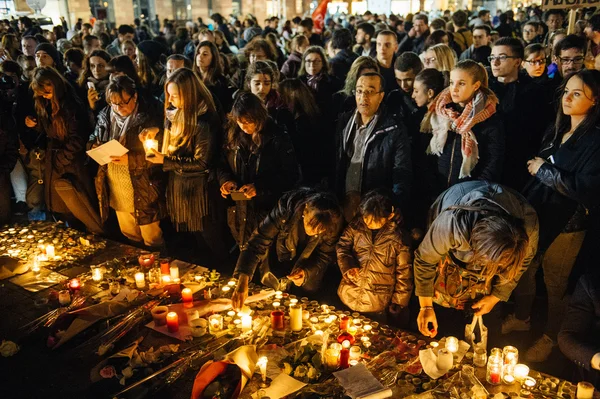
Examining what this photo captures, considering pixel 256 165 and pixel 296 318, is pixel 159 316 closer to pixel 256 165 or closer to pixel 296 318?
pixel 296 318

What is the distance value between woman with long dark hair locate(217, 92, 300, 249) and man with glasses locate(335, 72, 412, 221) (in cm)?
55

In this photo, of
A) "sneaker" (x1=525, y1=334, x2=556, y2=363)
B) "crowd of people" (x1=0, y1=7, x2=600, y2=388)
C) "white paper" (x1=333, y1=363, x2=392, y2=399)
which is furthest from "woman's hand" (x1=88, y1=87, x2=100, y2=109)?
"sneaker" (x1=525, y1=334, x2=556, y2=363)

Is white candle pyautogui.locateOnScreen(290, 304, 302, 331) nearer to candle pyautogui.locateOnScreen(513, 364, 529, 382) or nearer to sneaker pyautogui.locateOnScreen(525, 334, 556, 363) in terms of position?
candle pyautogui.locateOnScreen(513, 364, 529, 382)

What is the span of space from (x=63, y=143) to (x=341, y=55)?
378 cm

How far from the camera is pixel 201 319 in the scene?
3.22 metres

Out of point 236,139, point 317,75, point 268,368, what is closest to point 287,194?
point 236,139

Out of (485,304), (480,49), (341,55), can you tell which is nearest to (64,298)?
(485,304)

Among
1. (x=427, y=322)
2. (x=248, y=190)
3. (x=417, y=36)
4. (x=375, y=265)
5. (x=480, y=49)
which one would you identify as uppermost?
(x=417, y=36)

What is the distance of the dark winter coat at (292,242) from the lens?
3650mm

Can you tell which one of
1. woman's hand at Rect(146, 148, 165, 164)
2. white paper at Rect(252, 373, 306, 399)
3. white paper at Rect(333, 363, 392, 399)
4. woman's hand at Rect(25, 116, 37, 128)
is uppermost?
woman's hand at Rect(25, 116, 37, 128)

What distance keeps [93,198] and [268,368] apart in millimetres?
3546

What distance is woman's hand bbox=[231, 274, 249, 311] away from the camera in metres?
3.32

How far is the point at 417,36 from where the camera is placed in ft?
29.9

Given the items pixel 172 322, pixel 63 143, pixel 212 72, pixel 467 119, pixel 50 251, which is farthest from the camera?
pixel 212 72
